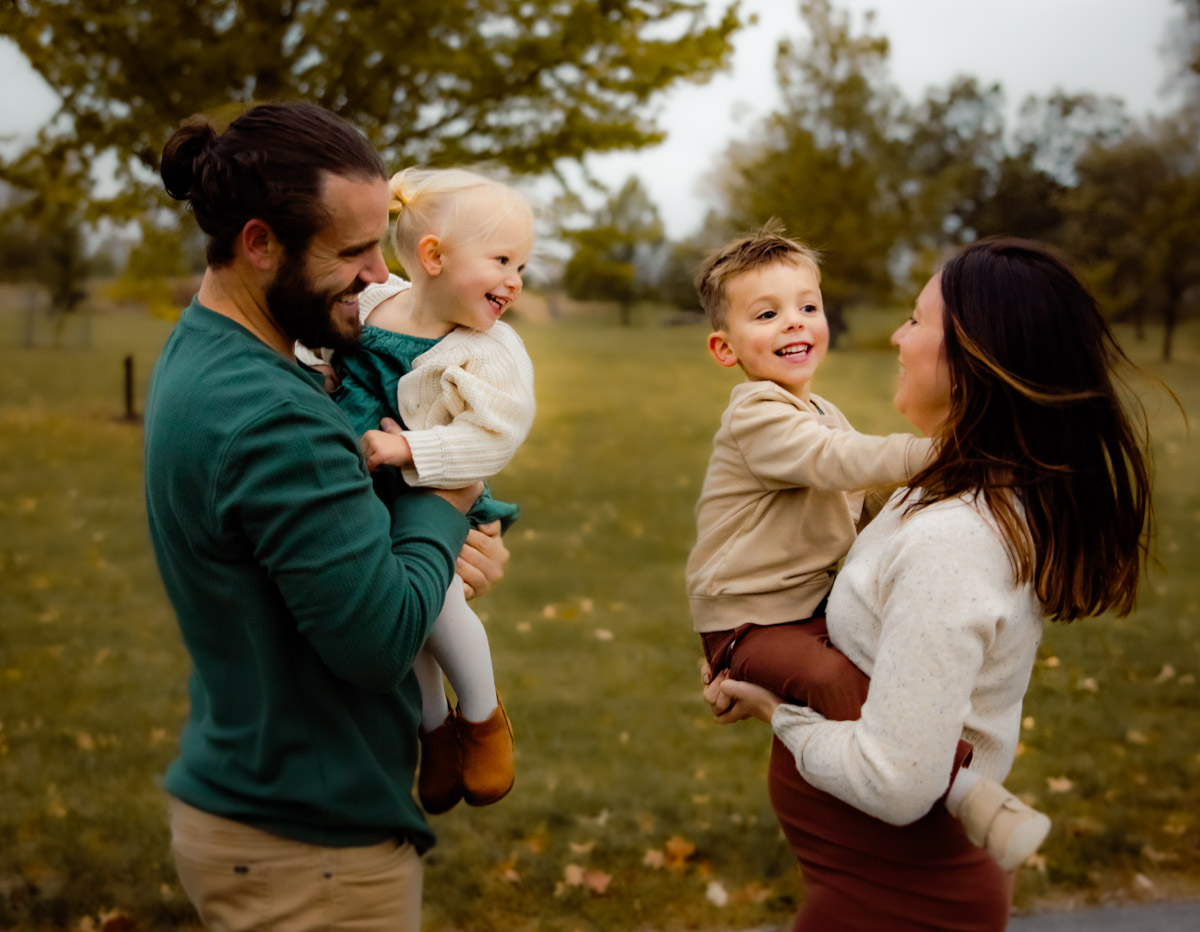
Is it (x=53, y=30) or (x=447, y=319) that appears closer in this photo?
(x=447, y=319)

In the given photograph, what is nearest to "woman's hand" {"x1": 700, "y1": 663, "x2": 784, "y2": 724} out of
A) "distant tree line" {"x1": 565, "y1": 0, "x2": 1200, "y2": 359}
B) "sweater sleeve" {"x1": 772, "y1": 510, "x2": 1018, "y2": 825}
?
"sweater sleeve" {"x1": 772, "y1": 510, "x2": 1018, "y2": 825}

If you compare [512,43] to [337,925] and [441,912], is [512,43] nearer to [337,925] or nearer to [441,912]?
[441,912]

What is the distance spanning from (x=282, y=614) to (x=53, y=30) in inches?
251

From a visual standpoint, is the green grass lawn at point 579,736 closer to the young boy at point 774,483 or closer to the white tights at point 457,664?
the white tights at point 457,664

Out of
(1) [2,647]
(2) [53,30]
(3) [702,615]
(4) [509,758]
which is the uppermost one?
(2) [53,30]

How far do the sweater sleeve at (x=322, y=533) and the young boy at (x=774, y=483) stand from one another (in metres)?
0.72

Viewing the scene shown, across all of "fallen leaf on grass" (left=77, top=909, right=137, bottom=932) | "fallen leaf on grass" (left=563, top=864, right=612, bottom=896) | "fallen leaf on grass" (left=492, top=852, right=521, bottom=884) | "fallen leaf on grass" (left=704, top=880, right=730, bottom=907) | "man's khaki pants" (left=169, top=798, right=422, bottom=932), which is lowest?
"fallen leaf on grass" (left=77, top=909, right=137, bottom=932)

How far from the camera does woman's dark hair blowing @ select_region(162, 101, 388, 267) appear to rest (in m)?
1.63

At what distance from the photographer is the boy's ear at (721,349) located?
225 cm

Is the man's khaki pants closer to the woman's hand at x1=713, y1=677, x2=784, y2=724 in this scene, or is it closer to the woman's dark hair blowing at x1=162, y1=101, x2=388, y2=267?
the woman's hand at x1=713, y1=677, x2=784, y2=724

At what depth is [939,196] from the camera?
39.0 feet

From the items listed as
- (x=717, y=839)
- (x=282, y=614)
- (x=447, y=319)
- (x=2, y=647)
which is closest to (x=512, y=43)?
(x=2, y=647)

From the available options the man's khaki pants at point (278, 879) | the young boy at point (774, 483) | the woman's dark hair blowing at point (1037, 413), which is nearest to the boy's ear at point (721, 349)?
the young boy at point (774, 483)

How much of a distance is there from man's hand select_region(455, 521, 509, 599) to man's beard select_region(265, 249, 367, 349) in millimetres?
503
